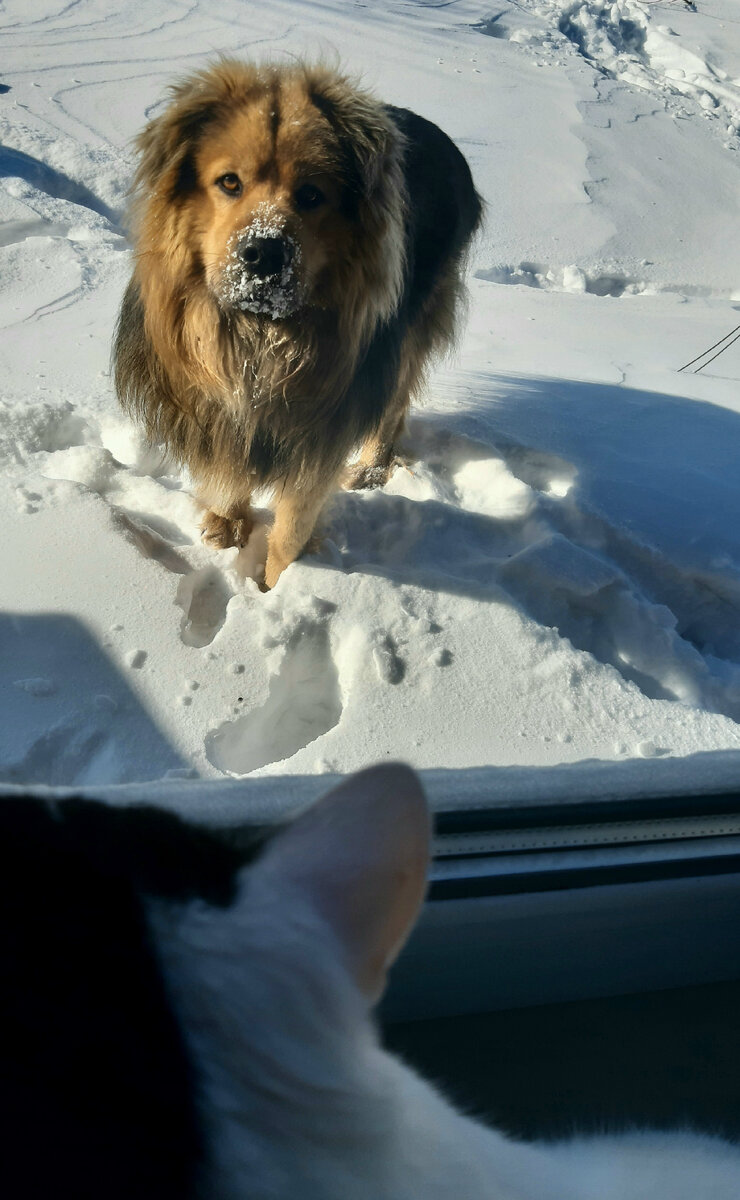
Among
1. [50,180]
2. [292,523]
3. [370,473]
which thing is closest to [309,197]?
[292,523]

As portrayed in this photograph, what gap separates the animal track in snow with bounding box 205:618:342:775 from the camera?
5.88 feet

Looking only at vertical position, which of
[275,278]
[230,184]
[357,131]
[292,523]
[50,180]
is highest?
[357,131]

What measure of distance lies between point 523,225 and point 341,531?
3176mm

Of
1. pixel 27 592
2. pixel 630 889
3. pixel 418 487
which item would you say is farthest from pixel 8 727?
pixel 418 487

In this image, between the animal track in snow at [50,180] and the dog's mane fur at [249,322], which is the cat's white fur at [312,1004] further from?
the animal track in snow at [50,180]

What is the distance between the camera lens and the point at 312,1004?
0.49m

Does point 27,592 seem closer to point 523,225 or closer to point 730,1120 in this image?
point 730,1120

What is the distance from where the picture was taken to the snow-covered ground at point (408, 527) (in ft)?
6.02

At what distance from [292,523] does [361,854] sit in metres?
1.88

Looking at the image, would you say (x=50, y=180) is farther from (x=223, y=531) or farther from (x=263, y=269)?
(x=263, y=269)

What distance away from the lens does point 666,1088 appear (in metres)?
1.25

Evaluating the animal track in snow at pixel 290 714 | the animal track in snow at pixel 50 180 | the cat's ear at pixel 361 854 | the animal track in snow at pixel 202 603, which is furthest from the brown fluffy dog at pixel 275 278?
the animal track in snow at pixel 50 180

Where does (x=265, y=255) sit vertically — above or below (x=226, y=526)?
above

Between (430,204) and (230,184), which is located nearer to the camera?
(230,184)
